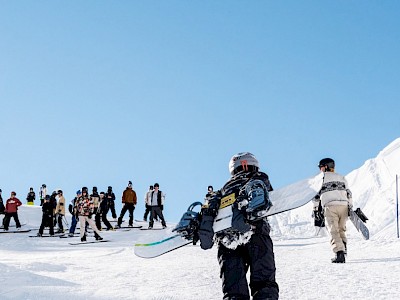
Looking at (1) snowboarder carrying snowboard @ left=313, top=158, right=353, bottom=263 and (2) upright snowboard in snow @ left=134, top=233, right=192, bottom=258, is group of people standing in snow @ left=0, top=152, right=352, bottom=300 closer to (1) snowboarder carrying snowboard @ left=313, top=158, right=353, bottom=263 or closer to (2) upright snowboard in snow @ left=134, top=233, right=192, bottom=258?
(2) upright snowboard in snow @ left=134, top=233, right=192, bottom=258

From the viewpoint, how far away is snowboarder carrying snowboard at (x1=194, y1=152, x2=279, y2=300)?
4.37m

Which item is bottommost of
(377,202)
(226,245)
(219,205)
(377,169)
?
(226,245)

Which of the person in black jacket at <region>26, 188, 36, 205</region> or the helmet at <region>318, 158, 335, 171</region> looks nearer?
the helmet at <region>318, 158, 335, 171</region>

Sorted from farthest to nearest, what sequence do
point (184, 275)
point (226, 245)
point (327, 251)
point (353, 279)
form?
point (327, 251)
point (184, 275)
point (353, 279)
point (226, 245)

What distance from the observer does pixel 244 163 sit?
15.9 ft

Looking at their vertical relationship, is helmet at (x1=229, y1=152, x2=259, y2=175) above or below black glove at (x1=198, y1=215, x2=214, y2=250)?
above

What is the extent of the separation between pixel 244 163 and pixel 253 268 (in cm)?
98

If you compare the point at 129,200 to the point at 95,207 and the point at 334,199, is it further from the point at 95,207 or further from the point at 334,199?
the point at 334,199

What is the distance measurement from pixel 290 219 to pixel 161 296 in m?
19.7

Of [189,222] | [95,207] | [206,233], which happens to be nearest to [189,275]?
[189,222]

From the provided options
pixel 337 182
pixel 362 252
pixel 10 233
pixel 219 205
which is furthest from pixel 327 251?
pixel 10 233

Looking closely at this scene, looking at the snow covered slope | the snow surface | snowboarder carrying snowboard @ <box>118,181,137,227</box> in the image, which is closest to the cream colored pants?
the snow surface

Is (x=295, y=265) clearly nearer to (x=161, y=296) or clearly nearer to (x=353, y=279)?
(x=353, y=279)

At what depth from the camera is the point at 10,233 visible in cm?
2053
